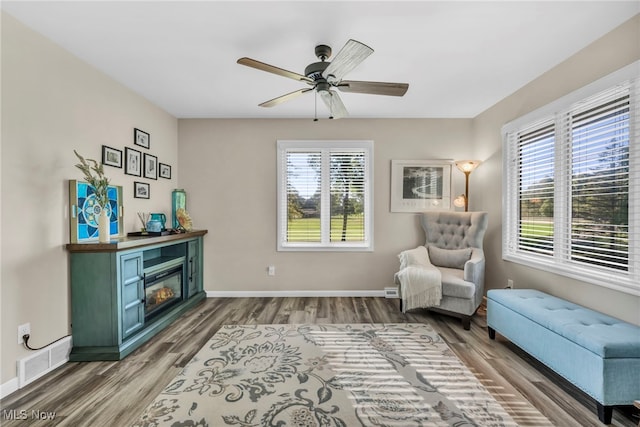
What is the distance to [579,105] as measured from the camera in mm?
2379

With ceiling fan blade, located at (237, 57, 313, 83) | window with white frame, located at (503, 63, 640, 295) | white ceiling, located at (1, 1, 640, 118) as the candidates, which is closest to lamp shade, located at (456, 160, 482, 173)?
window with white frame, located at (503, 63, 640, 295)

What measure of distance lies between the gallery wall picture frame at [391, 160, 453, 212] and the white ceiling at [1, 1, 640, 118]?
3.69 feet

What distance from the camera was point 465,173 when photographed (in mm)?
3881

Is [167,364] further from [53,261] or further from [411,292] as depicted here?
[411,292]

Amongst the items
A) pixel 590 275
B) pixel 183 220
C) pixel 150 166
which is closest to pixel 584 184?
pixel 590 275

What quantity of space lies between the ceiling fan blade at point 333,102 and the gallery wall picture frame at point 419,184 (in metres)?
1.70

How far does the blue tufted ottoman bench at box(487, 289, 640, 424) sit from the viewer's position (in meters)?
1.62

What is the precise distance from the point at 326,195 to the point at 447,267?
1.89 meters

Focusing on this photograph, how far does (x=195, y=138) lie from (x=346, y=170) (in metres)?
2.27

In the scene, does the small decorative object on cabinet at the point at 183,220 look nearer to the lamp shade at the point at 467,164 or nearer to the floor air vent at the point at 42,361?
the floor air vent at the point at 42,361

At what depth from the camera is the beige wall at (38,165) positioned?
6.27 ft

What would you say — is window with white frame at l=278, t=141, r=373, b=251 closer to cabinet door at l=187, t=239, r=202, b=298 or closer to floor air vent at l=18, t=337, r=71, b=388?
cabinet door at l=187, t=239, r=202, b=298

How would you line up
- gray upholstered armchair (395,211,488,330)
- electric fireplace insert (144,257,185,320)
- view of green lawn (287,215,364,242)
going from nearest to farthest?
electric fireplace insert (144,257,185,320)
gray upholstered armchair (395,211,488,330)
view of green lawn (287,215,364,242)

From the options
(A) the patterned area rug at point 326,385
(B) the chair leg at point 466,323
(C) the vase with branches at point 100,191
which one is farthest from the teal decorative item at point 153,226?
(B) the chair leg at point 466,323
